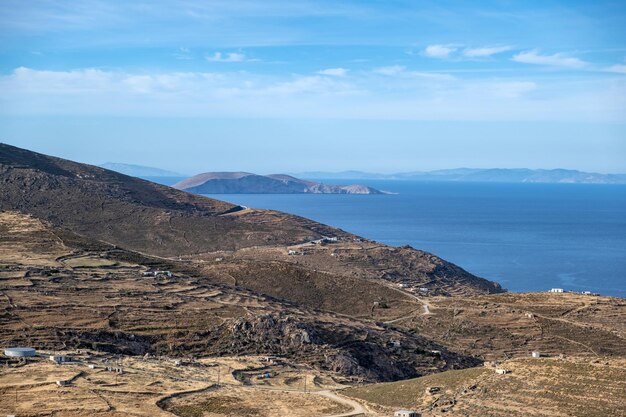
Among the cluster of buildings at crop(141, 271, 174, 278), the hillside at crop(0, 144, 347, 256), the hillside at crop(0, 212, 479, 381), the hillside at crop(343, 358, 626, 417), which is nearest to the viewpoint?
the hillside at crop(343, 358, 626, 417)

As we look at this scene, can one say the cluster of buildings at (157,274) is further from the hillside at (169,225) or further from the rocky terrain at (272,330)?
the hillside at (169,225)

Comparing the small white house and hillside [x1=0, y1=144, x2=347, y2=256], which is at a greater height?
hillside [x1=0, y1=144, x2=347, y2=256]

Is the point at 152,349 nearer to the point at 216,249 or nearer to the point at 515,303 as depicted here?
the point at 515,303

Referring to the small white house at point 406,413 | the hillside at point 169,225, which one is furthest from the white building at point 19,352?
the hillside at point 169,225

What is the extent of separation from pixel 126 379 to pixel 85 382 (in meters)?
3.06

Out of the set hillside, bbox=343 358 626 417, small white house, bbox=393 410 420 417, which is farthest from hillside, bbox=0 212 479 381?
small white house, bbox=393 410 420 417

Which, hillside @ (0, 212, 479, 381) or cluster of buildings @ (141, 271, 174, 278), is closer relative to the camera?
hillside @ (0, 212, 479, 381)

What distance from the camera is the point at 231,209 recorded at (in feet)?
655

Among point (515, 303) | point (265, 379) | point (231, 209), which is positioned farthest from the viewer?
point (231, 209)

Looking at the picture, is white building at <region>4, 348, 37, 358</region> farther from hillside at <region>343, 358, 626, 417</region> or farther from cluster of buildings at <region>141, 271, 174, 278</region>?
cluster of buildings at <region>141, 271, 174, 278</region>

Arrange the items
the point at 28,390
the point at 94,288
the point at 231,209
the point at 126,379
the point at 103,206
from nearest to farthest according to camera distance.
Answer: the point at 28,390 → the point at 126,379 → the point at 94,288 → the point at 103,206 → the point at 231,209

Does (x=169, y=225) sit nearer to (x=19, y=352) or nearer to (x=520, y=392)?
(x=19, y=352)

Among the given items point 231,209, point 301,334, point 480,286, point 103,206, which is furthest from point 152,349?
point 231,209

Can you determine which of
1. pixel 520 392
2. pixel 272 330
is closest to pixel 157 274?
pixel 272 330
